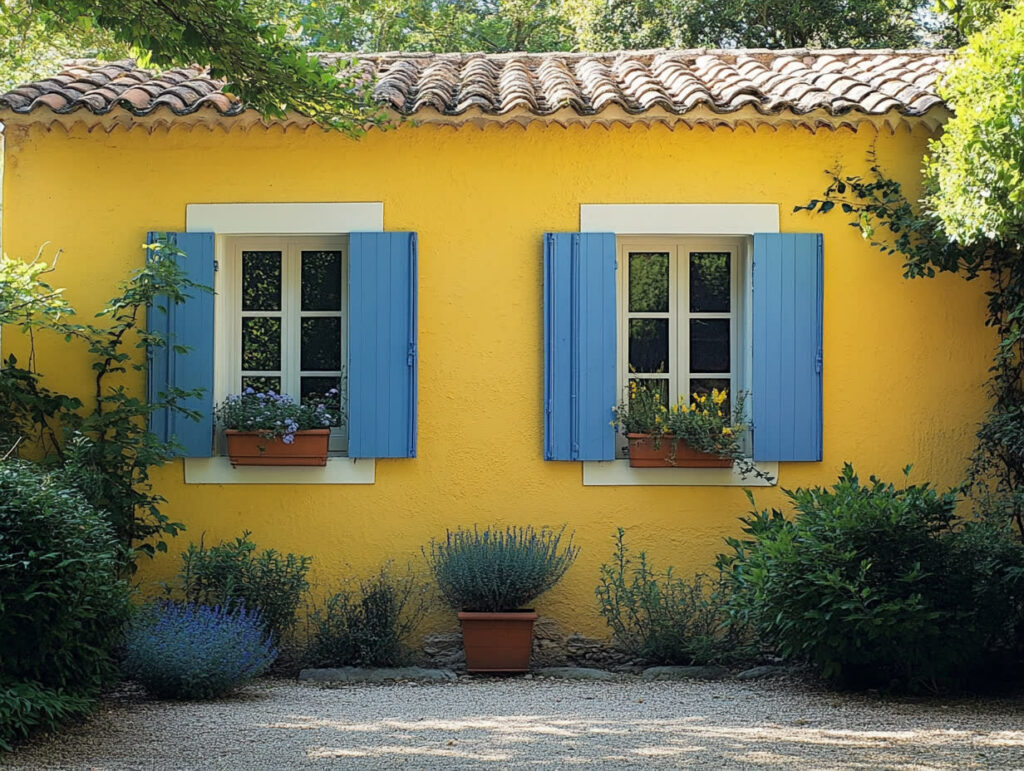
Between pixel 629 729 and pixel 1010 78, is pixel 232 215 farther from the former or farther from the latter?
pixel 1010 78

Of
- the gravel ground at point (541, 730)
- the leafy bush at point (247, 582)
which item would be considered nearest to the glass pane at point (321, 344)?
the leafy bush at point (247, 582)

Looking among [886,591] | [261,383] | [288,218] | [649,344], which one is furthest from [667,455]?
[288,218]

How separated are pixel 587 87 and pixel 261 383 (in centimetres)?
281

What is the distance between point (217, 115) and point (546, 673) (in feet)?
12.6

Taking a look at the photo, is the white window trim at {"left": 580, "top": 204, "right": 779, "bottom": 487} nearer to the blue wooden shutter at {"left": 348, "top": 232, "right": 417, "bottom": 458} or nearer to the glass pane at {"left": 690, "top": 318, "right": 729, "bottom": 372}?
the glass pane at {"left": 690, "top": 318, "right": 729, "bottom": 372}

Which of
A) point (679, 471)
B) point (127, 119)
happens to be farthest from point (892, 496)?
point (127, 119)

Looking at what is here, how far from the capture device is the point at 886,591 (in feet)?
20.5

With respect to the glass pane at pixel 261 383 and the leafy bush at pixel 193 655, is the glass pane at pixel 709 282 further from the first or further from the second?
the leafy bush at pixel 193 655

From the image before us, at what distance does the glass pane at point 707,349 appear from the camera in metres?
7.95

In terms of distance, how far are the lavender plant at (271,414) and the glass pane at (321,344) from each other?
25cm

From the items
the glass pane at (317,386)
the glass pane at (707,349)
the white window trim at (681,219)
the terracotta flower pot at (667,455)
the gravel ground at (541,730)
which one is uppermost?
the white window trim at (681,219)

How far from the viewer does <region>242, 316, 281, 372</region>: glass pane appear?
7.95m

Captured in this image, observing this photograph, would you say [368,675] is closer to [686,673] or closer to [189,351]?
[686,673]

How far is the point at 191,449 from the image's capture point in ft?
24.9
